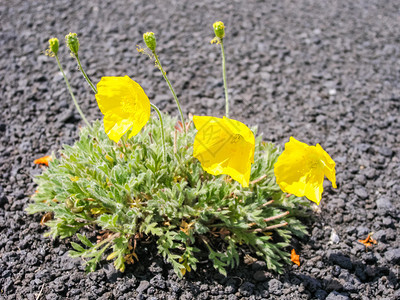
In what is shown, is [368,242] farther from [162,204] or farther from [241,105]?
[241,105]

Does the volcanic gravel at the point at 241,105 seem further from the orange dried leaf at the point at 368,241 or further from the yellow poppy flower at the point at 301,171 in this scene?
the yellow poppy flower at the point at 301,171

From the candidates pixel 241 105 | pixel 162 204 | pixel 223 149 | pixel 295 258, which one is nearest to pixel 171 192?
pixel 162 204

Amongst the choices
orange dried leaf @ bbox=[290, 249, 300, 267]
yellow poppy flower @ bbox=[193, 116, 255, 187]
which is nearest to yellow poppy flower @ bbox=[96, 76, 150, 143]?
yellow poppy flower @ bbox=[193, 116, 255, 187]

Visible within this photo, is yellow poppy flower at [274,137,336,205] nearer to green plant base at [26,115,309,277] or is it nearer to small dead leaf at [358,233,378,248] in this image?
green plant base at [26,115,309,277]

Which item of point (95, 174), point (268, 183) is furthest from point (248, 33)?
point (95, 174)

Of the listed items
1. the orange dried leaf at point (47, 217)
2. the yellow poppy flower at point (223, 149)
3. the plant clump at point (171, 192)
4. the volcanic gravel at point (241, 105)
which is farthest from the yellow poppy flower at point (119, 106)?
the orange dried leaf at point (47, 217)

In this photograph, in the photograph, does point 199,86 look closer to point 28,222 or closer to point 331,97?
point 331,97
